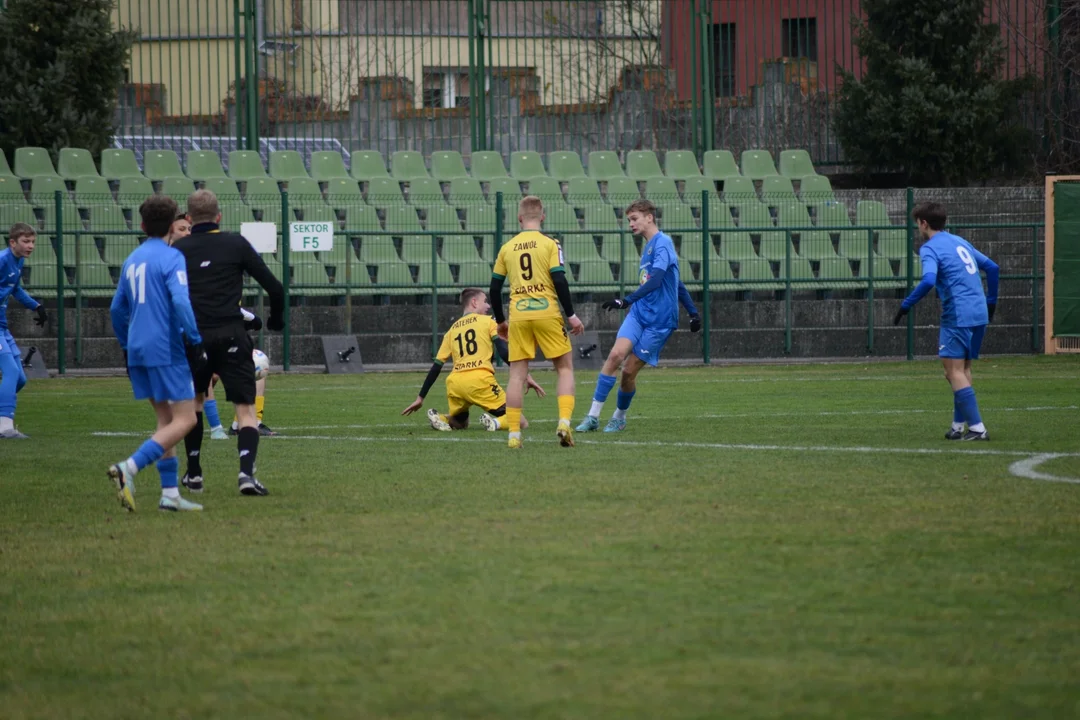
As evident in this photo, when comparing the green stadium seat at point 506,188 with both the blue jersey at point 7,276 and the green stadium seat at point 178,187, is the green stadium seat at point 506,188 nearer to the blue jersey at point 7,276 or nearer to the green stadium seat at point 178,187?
the green stadium seat at point 178,187

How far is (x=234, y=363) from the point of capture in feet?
28.6

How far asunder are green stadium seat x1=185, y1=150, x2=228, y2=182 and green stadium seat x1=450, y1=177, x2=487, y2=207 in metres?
3.91

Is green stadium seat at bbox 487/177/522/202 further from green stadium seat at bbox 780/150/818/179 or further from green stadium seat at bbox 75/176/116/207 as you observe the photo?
green stadium seat at bbox 75/176/116/207

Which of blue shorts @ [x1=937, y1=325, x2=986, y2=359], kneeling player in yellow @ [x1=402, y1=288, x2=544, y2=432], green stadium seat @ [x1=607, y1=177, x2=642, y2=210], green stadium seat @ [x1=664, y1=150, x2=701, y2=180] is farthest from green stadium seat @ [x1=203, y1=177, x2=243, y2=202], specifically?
blue shorts @ [x1=937, y1=325, x2=986, y2=359]

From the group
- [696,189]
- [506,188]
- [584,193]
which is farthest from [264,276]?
[696,189]

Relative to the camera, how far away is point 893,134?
27078mm

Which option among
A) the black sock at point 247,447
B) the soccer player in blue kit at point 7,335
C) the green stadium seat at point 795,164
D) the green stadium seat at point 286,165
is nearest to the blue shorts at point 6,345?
the soccer player in blue kit at point 7,335

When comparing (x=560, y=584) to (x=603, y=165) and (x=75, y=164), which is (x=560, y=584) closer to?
(x=75, y=164)

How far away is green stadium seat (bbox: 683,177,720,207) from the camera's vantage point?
25625 mm

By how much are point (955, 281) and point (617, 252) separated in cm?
1292

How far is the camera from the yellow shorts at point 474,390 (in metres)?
12.9

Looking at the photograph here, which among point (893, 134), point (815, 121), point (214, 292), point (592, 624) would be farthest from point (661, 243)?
point (815, 121)

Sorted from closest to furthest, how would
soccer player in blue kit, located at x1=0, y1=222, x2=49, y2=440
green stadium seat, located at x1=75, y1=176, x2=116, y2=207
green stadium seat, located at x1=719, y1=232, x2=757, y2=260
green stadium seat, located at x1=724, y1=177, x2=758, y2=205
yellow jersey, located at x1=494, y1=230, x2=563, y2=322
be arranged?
yellow jersey, located at x1=494, y1=230, x2=563, y2=322 < soccer player in blue kit, located at x1=0, y1=222, x2=49, y2=440 < green stadium seat, located at x1=75, y1=176, x2=116, y2=207 < green stadium seat, located at x1=719, y1=232, x2=757, y2=260 < green stadium seat, located at x1=724, y1=177, x2=758, y2=205

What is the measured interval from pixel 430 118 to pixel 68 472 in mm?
20882
